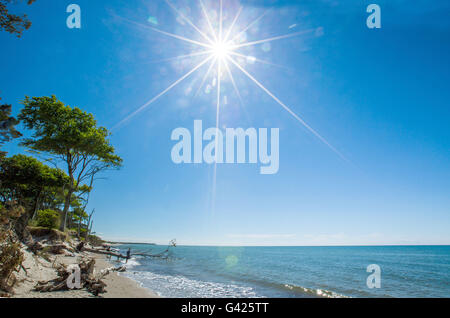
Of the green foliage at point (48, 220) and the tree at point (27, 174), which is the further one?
the tree at point (27, 174)

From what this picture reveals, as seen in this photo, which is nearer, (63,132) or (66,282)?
(66,282)

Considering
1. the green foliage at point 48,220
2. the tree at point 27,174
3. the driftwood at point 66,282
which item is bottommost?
the driftwood at point 66,282

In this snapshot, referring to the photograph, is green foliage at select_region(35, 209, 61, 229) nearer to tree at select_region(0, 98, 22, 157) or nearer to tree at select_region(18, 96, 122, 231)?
tree at select_region(18, 96, 122, 231)

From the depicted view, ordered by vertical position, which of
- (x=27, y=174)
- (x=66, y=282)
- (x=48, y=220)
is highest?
(x=27, y=174)

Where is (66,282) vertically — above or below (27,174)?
below

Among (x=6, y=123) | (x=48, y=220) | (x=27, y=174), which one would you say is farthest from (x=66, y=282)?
(x=27, y=174)

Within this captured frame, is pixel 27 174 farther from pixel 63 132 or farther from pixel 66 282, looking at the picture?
pixel 66 282

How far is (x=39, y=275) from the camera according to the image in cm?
955

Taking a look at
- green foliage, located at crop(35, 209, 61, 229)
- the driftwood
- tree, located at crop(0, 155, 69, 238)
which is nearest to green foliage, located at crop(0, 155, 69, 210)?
tree, located at crop(0, 155, 69, 238)

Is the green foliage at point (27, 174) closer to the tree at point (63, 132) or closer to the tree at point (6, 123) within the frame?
the tree at point (63, 132)

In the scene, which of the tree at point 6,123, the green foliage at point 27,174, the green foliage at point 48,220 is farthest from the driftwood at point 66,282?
the green foliage at point 27,174
